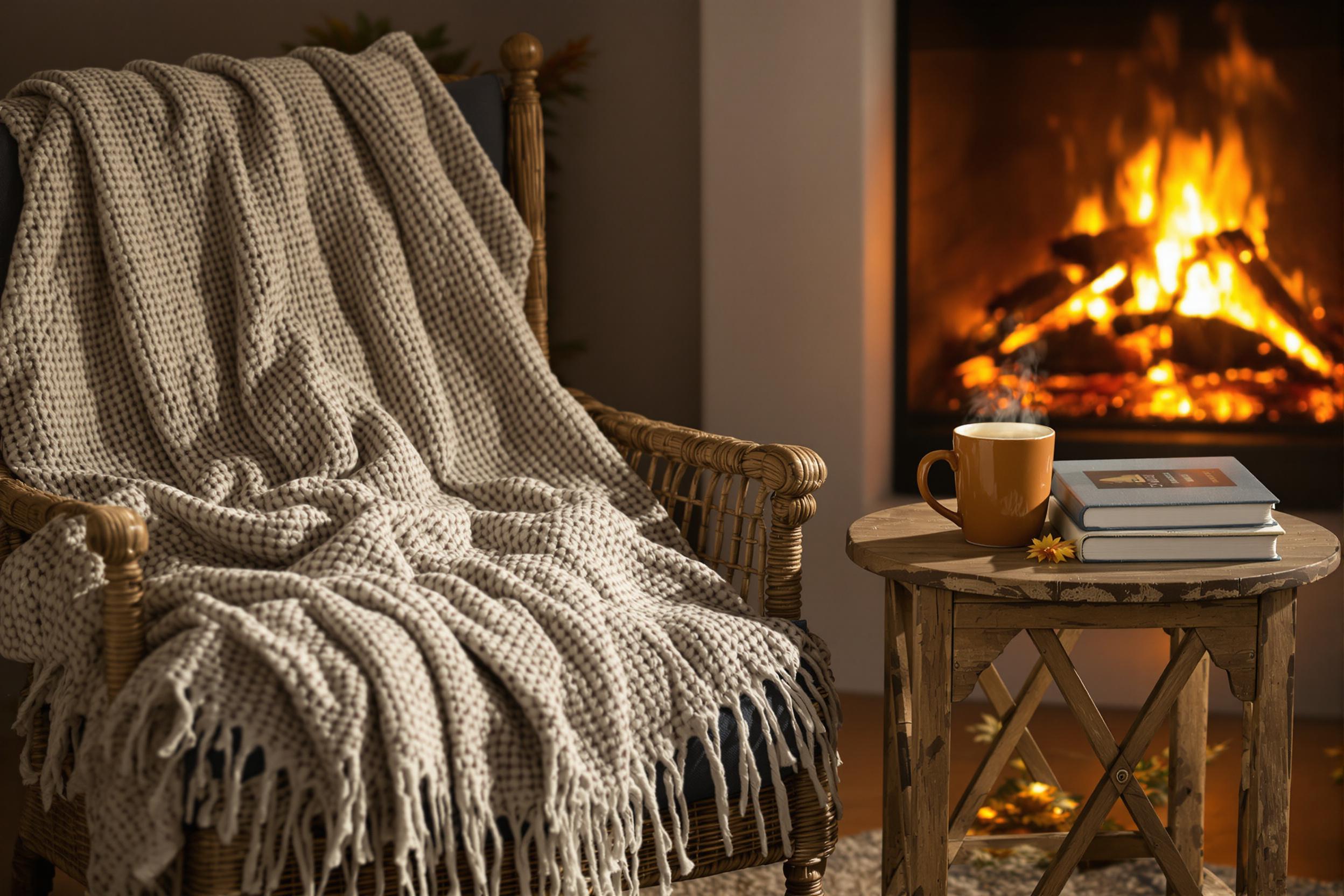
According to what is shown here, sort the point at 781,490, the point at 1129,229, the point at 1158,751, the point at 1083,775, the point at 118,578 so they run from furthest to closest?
1. the point at 1129,229
2. the point at 1158,751
3. the point at 1083,775
4. the point at 781,490
5. the point at 118,578

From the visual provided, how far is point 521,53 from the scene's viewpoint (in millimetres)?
1612

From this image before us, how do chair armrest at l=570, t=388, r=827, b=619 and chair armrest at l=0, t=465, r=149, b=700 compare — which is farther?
chair armrest at l=570, t=388, r=827, b=619

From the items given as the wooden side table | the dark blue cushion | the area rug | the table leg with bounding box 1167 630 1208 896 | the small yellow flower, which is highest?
the dark blue cushion

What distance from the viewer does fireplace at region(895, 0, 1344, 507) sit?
1.92 metres

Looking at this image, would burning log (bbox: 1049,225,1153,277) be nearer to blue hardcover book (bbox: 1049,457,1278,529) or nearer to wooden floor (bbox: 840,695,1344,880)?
wooden floor (bbox: 840,695,1344,880)

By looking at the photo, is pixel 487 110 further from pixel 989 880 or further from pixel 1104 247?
pixel 989 880

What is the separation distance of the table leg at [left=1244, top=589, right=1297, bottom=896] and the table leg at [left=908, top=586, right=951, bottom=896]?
0.88ft

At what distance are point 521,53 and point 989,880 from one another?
117 cm

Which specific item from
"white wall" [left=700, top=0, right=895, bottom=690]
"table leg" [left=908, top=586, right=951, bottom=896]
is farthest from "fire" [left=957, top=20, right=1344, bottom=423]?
"table leg" [left=908, top=586, right=951, bottom=896]

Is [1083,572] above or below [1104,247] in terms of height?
below

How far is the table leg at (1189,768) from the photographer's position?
1323 millimetres

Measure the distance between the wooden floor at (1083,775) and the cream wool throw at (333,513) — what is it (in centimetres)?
55

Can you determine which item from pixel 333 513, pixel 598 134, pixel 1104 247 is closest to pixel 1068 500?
pixel 333 513

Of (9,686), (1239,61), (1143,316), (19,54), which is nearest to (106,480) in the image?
(9,686)
